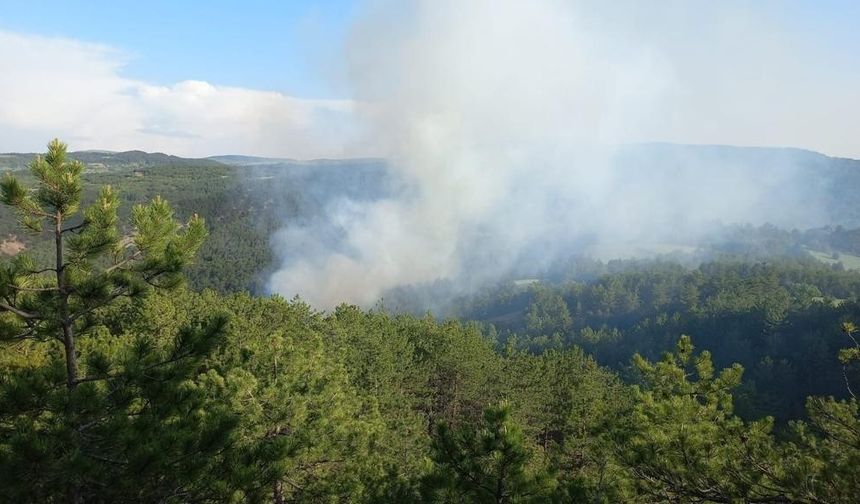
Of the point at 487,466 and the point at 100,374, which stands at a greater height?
the point at 100,374

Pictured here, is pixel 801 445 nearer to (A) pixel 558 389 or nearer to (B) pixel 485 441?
(B) pixel 485 441

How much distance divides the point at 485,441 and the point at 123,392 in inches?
192

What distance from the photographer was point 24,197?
644 centimetres

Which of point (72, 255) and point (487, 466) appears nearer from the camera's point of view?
point (72, 255)

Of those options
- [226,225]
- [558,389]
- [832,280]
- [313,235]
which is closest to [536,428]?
[558,389]

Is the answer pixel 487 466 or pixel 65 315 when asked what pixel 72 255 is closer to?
pixel 65 315

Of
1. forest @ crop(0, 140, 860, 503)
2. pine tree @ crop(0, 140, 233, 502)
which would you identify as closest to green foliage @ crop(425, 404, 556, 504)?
forest @ crop(0, 140, 860, 503)

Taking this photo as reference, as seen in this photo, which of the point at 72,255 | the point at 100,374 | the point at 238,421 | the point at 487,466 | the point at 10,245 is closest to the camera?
the point at 72,255

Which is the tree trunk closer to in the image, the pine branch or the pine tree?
the pine tree

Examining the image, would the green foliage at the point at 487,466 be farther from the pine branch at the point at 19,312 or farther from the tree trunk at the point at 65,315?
the pine branch at the point at 19,312

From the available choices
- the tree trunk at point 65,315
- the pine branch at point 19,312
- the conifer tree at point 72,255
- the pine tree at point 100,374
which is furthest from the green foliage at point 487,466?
the pine branch at point 19,312

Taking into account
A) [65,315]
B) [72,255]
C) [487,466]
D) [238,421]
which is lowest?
[487,466]

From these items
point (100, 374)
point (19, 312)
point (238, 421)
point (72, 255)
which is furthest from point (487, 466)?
point (19, 312)

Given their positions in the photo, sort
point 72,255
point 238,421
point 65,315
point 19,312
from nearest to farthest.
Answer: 1. point 19,312
2. point 72,255
3. point 65,315
4. point 238,421
